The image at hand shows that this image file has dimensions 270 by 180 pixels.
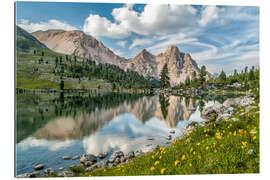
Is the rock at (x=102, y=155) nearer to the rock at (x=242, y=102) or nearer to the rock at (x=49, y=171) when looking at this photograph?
the rock at (x=49, y=171)

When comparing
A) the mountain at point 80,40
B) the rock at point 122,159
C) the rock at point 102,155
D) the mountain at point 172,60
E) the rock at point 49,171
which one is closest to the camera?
the rock at point 49,171

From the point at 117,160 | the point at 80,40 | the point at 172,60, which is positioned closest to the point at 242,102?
the point at 117,160

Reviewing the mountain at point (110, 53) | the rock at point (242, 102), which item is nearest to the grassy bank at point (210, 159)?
the rock at point (242, 102)

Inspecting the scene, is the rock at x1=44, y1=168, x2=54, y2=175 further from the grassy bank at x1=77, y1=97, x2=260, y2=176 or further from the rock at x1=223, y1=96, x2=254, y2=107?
the rock at x1=223, y1=96, x2=254, y2=107

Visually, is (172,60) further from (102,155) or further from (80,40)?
(102,155)

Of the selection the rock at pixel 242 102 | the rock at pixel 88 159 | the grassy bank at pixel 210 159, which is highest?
the rock at pixel 242 102

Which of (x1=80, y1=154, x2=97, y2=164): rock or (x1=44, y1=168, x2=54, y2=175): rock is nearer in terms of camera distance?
(x1=44, y1=168, x2=54, y2=175): rock

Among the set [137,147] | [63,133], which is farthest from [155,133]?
[63,133]

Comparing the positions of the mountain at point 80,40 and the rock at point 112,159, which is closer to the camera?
the rock at point 112,159

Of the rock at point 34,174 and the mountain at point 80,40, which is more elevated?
the mountain at point 80,40

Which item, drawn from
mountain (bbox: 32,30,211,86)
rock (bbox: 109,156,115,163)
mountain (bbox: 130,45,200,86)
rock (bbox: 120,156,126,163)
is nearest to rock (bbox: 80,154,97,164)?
rock (bbox: 109,156,115,163)

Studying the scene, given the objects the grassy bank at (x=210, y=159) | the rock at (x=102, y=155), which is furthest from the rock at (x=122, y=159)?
the grassy bank at (x=210, y=159)

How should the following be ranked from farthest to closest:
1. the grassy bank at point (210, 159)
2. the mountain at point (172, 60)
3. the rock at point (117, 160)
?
the mountain at point (172, 60), the rock at point (117, 160), the grassy bank at point (210, 159)
